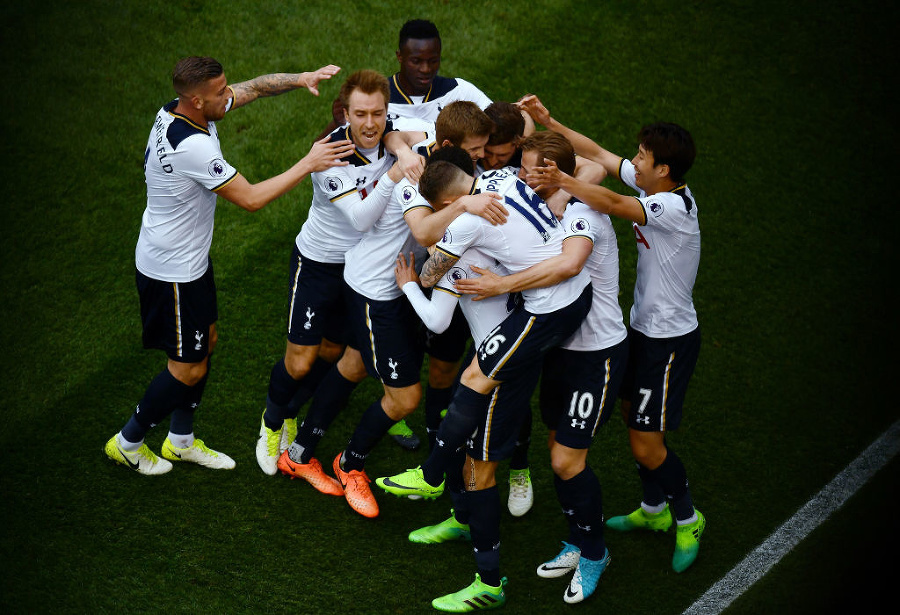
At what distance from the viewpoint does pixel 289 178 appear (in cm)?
496

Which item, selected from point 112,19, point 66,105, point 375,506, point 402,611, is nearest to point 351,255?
point 375,506

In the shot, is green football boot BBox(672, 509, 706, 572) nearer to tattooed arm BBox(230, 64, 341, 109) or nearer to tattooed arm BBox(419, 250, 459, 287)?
tattooed arm BBox(419, 250, 459, 287)

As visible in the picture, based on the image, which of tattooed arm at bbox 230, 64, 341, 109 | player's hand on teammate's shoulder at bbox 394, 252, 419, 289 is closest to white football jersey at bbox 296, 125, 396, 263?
player's hand on teammate's shoulder at bbox 394, 252, 419, 289

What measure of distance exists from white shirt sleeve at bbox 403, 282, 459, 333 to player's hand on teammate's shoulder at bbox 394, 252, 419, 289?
0.15 meters

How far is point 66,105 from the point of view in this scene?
8414mm

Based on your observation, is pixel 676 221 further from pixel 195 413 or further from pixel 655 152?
pixel 195 413

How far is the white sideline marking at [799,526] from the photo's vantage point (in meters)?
5.13

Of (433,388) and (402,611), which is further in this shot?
(433,388)

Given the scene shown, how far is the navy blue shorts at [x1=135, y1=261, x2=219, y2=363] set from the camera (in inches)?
206

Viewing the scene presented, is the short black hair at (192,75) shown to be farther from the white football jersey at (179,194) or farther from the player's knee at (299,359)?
the player's knee at (299,359)

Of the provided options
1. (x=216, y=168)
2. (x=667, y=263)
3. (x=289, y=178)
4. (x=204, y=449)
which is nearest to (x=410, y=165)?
(x=289, y=178)

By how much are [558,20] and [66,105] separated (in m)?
4.76

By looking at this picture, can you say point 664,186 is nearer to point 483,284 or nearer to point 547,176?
point 547,176

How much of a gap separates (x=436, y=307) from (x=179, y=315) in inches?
61.8
